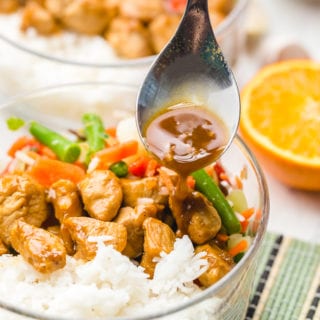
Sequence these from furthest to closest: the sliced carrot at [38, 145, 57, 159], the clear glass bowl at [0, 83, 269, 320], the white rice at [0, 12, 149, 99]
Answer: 1. the white rice at [0, 12, 149, 99]
2. the sliced carrot at [38, 145, 57, 159]
3. the clear glass bowl at [0, 83, 269, 320]

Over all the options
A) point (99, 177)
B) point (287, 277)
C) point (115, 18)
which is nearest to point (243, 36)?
point (115, 18)

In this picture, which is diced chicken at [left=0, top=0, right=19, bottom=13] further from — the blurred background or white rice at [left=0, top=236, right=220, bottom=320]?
white rice at [left=0, top=236, right=220, bottom=320]

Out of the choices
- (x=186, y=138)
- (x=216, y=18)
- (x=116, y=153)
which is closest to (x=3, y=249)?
(x=116, y=153)

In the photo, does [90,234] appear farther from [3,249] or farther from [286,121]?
[286,121]

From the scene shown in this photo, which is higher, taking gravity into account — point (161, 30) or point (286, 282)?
point (161, 30)

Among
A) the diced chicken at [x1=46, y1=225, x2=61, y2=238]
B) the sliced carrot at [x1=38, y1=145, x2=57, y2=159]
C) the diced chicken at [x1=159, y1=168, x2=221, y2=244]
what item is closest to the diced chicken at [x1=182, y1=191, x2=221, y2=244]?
the diced chicken at [x1=159, y1=168, x2=221, y2=244]

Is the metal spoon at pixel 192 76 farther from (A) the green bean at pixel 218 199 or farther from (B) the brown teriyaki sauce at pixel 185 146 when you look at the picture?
(A) the green bean at pixel 218 199
